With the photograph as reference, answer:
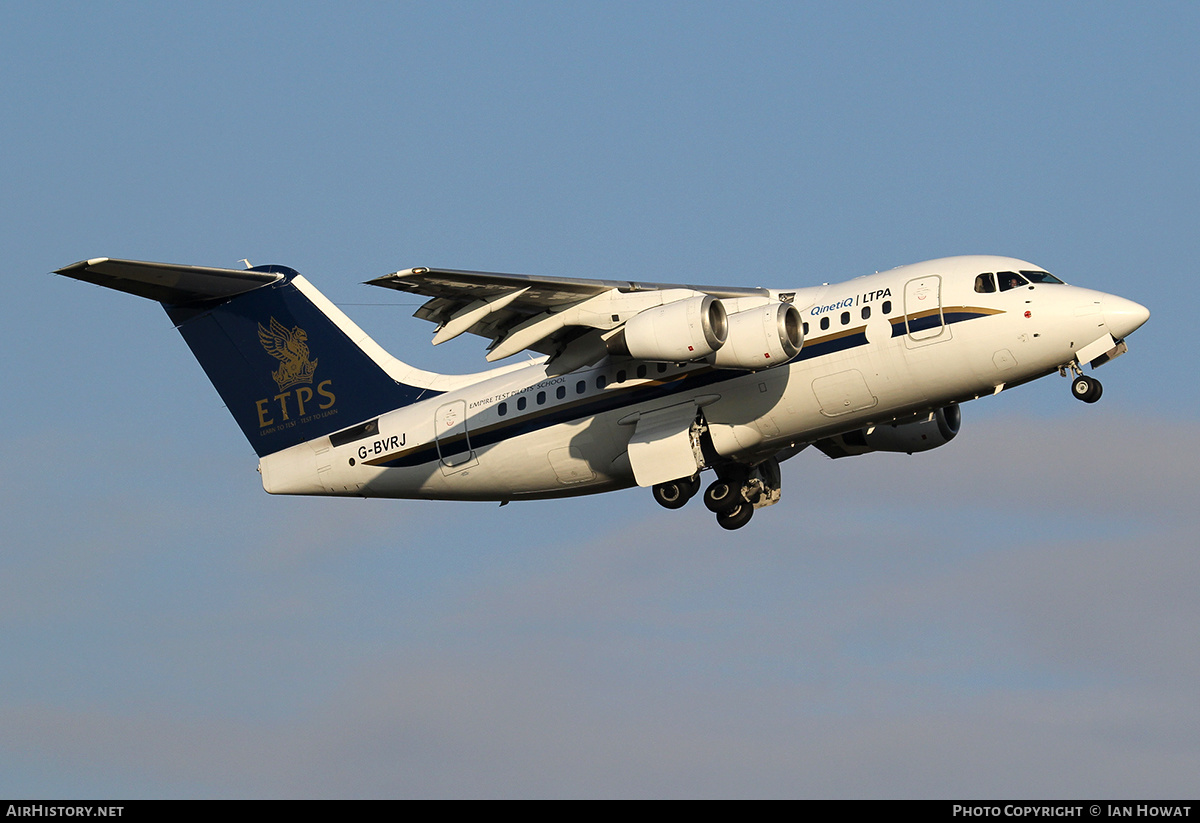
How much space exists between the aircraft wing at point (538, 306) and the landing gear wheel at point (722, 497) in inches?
129

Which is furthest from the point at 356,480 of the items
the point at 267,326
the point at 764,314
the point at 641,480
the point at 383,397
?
the point at 764,314

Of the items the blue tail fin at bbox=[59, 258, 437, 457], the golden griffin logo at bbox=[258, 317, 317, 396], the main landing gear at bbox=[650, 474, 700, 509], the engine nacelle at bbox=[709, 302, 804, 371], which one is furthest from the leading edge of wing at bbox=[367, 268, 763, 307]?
the golden griffin logo at bbox=[258, 317, 317, 396]

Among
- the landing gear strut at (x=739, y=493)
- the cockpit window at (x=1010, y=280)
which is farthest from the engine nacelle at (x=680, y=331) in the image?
the landing gear strut at (x=739, y=493)

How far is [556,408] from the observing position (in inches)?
922

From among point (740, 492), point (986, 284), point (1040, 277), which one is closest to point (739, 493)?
point (740, 492)

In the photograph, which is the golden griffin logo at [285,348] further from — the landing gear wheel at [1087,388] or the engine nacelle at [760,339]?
the landing gear wheel at [1087,388]

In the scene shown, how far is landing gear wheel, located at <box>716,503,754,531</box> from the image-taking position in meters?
24.5

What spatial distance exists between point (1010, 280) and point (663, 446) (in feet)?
16.4

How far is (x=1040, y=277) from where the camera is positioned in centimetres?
2136

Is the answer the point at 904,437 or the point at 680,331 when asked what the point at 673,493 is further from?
the point at 904,437

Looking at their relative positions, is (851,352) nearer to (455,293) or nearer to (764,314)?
(764,314)

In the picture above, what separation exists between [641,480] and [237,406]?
23.0 ft
